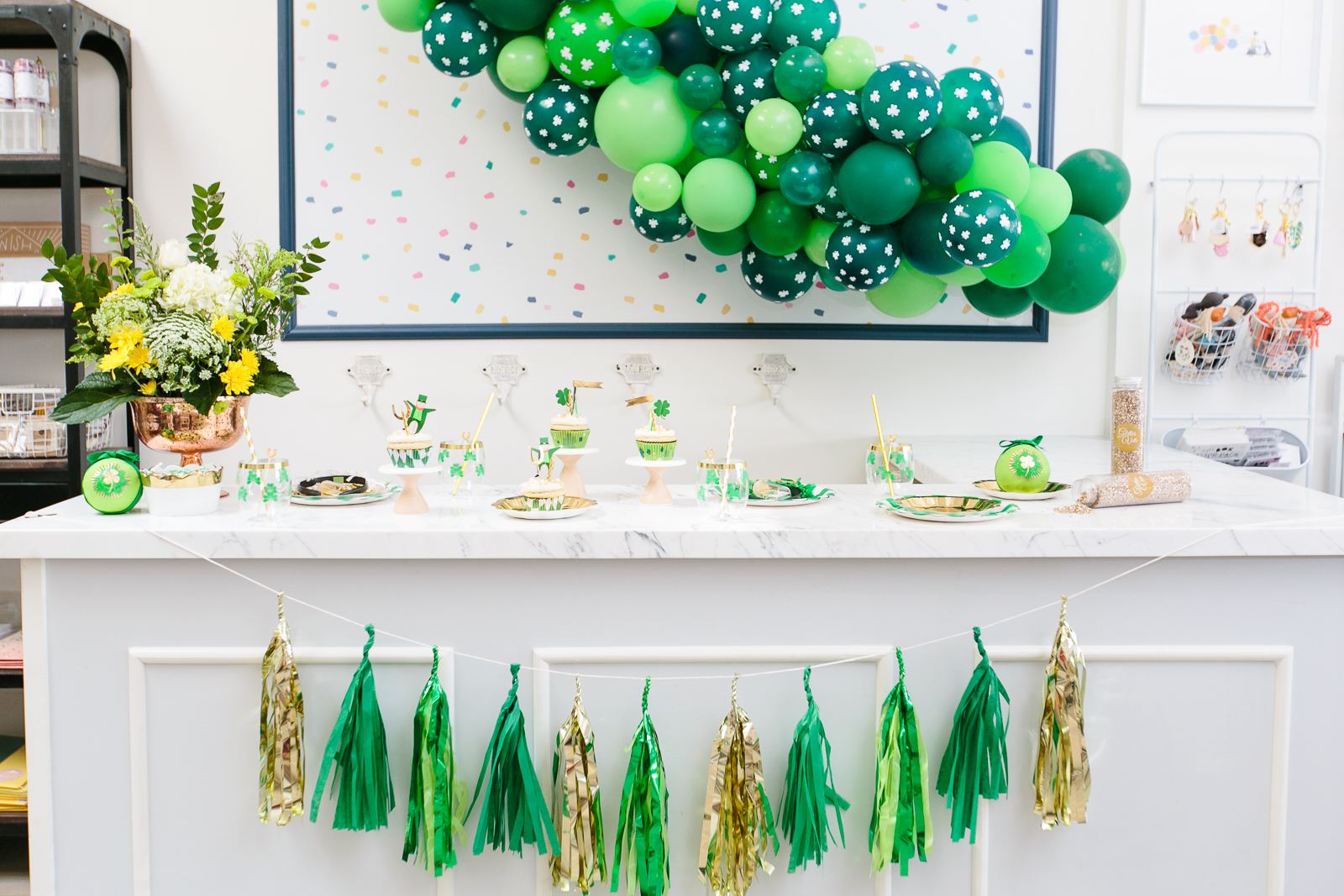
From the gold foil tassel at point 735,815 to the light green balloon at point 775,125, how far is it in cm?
117

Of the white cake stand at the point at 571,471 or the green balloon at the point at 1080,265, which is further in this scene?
the green balloon at the point at 1080,265

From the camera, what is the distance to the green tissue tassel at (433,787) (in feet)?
4.30

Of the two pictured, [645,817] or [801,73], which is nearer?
[645,817]

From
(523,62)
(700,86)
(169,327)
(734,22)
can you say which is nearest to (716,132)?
(700,86)

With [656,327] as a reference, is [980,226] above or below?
above

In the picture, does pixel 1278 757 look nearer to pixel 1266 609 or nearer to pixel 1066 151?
pixel 1266 609

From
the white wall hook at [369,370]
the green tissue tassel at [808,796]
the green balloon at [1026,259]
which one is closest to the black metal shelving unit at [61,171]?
the white wall hook at [369,370]

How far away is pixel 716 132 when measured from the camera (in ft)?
6.66

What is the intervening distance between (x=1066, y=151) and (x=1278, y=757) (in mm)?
1754

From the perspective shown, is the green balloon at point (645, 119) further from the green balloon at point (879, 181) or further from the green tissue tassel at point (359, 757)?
the green tissue tassel at point (359, 757)

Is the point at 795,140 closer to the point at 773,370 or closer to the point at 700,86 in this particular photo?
the point at 700,86

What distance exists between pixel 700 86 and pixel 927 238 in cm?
59

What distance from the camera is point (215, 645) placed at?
54.2 inches

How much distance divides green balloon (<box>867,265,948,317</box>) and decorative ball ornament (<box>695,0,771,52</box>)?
0.61 m
